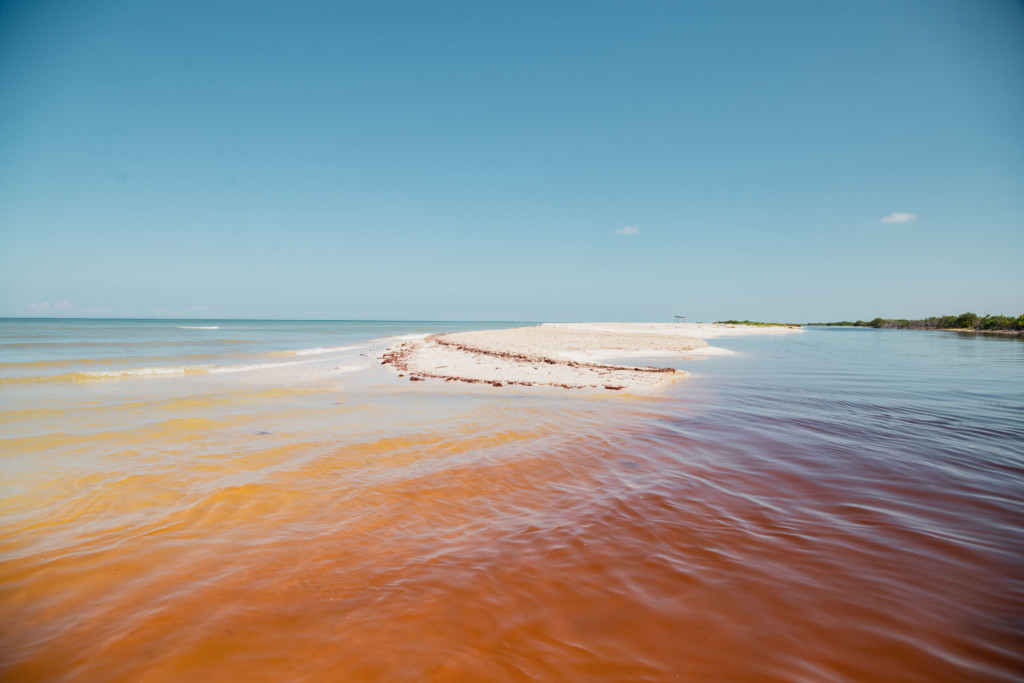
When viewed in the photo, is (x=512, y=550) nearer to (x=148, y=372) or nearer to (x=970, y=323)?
(x=148, y=372)

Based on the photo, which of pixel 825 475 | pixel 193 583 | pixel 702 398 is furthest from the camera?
pixel 702 398

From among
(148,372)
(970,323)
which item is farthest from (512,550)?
(970,323)

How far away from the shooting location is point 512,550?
3756 mm

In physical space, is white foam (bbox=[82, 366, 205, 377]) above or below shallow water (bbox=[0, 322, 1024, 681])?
above

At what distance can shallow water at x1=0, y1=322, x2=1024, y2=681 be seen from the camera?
2.55m

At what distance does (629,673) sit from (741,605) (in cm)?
116

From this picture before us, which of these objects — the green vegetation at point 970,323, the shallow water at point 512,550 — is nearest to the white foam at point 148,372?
the shallow water at point 512,550

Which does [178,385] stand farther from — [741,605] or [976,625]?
[976,625]

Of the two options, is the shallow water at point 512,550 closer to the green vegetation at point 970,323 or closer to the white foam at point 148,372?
the white foam at point 148,372

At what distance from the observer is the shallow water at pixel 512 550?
2.55m

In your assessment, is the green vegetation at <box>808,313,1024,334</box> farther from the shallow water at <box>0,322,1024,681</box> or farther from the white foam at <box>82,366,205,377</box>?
Result: the white foam at <box>82,366,205,377</box>

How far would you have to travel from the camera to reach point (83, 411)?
30.4ft

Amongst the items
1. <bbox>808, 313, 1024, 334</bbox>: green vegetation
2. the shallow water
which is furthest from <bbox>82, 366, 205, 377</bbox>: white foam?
<bbox>808, 313, 1024, 334</bbox>: green vegetation

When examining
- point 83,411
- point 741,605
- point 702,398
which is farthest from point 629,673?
point 83,411
